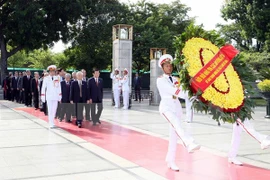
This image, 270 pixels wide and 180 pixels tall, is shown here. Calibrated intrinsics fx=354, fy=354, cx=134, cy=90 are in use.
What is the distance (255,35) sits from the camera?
104 ft

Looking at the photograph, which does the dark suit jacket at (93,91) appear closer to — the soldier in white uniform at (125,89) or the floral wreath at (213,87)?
the floral wreath at (213,87)

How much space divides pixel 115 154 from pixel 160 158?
93cm

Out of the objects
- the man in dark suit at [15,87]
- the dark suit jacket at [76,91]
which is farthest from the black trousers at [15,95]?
the dark suit jacket at [76,91]

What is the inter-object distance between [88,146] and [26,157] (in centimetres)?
154

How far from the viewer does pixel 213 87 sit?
18.4ft

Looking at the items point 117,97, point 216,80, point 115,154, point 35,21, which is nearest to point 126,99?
point 117,97

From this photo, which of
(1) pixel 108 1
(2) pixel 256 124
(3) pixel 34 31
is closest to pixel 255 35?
(1) pixel 108 1

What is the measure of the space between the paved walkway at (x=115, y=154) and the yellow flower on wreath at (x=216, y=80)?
1.16 meters

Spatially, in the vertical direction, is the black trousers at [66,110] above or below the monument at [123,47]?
below

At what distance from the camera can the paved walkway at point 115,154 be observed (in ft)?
18.4

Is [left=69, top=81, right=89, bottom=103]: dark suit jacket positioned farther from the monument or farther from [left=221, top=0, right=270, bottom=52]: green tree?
[left=221, top=0, right=270, bottom=52]: green tree

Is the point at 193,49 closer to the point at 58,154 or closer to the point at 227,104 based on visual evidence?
the point at 227,104

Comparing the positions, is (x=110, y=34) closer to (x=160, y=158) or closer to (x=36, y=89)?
(x=36, y=89)

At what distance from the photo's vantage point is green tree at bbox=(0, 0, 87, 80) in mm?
28422
